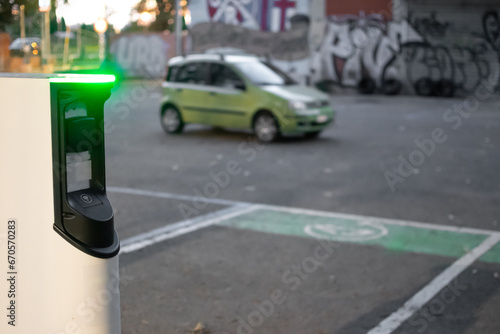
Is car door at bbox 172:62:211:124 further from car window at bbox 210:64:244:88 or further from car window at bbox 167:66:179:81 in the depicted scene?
car window at bbox 210:64:244:88

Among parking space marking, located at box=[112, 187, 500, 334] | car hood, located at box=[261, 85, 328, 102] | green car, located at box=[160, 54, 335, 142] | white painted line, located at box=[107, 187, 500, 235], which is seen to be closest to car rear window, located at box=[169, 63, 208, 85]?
green car, located at box=[160, 54, 335, 142]

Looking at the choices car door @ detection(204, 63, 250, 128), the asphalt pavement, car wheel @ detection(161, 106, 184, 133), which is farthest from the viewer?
car wheel @ detection(161, 106, 184, 133)

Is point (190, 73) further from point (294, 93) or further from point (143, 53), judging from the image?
point (143, 53)

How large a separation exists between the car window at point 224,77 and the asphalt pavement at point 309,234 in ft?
4.12

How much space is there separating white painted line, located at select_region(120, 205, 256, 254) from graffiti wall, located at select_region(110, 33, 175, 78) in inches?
1293

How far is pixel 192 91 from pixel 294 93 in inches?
96.6

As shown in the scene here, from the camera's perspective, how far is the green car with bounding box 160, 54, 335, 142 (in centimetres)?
1509

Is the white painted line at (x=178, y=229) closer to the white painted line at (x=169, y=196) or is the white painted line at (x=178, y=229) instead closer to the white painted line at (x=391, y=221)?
the white painted line at (x=169, y=196)

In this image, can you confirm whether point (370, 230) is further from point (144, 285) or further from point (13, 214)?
point (13, 214)

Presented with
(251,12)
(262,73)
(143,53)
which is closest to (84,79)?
(262,73)

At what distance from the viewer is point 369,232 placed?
7.90 meters

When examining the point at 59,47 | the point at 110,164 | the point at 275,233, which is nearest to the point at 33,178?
the point at 275,233

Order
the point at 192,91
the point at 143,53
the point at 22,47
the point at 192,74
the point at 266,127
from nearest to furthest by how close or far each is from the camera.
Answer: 1. the point at 22,47
2. the point at 266,127
3. the point at 192,91
4. the point at 192,74
5. the point at 143,53

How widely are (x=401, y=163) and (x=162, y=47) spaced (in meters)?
30.5
